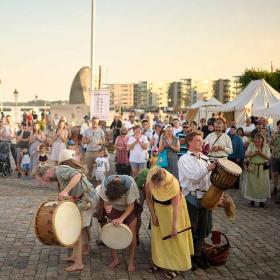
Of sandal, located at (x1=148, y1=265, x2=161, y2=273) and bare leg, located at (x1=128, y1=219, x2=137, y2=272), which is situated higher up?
bare leg, located at (x1=128, y1=219, x2=137, y2=272)

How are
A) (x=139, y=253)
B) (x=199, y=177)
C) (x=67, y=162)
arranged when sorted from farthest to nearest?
(x=139, y=253) → (x=67, y=162) → (x=199, y=177)

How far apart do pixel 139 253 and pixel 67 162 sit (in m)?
1.77

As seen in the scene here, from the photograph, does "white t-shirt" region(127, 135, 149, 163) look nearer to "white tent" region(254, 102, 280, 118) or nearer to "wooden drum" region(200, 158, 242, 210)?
"wooden drum" region(200, 158, 242, 210)

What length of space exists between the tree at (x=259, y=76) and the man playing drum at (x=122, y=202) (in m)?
44.3

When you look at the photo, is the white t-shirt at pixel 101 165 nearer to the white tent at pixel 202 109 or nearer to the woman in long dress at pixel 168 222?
the woman in long dress at pixel 168 222

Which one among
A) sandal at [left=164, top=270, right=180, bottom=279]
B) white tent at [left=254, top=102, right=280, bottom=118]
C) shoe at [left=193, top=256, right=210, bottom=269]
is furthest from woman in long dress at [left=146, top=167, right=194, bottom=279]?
white tent at [left=254, top=102, right=280, bottom=118]

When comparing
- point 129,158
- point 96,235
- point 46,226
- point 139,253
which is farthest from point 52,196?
point 46,226

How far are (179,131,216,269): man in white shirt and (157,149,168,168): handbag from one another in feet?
11.0

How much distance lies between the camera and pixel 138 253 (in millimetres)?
6305

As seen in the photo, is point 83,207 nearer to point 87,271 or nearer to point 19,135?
point 87,271

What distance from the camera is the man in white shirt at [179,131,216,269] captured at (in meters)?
5.40

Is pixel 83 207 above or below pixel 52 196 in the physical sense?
above

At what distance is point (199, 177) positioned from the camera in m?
5.38

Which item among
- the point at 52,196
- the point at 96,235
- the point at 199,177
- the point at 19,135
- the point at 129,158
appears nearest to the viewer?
the point at 199,177
